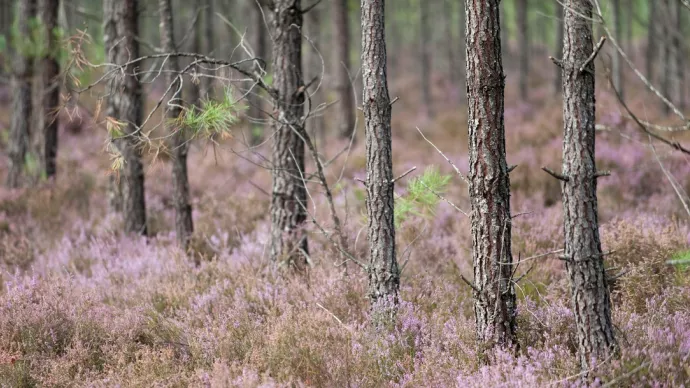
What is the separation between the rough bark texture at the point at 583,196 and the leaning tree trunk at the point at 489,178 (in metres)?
0.41

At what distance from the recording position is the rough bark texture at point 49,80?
9727mm

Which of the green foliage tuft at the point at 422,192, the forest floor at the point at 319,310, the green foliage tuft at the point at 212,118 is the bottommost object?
the forest floor at the point at 319,310

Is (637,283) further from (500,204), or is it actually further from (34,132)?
(34,132)

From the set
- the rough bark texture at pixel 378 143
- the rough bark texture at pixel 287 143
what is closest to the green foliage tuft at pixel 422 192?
the rough bark texture at pixel 378 143

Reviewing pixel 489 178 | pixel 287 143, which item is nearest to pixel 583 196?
pixel 489 178

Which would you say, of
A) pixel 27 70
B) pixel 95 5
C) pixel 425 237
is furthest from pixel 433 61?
pixel 425 237

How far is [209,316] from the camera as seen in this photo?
4387 millimetres

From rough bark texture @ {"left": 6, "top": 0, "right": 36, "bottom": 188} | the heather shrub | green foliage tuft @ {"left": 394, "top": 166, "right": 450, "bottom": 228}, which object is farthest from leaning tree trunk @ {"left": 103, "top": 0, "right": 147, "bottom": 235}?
the heather shrub

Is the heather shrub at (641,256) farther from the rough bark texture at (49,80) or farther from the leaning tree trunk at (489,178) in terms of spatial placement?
the rough bark texture at (49,80)

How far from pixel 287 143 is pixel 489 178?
2.42 m

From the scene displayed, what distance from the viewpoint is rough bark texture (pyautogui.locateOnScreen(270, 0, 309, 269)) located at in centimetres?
540

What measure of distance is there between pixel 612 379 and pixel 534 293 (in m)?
1.59

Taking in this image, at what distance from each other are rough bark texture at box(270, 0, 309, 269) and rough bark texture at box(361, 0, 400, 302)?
129 cm

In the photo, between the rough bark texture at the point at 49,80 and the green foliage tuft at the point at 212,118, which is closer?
the green foliage tuft at the point at 212,118
